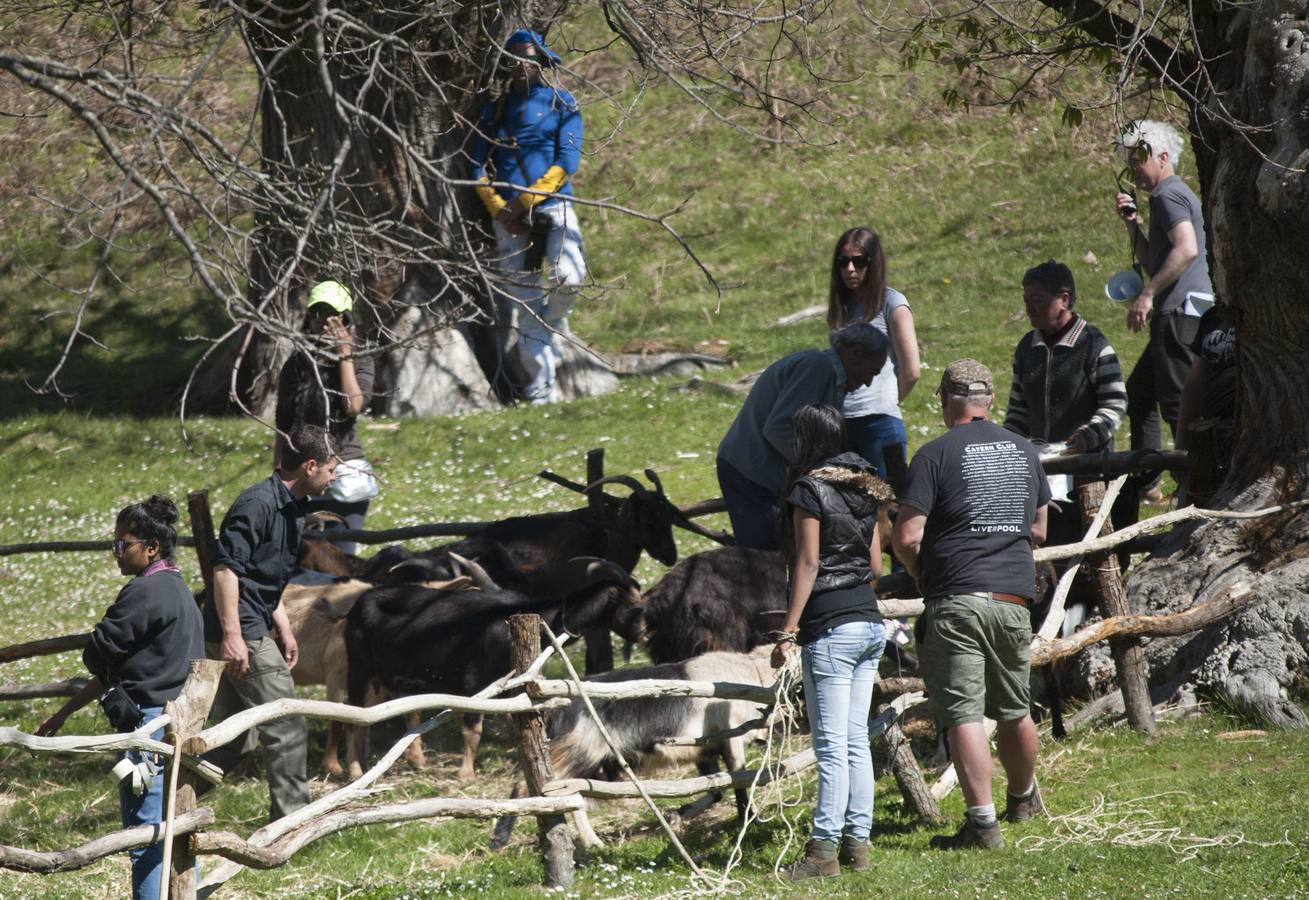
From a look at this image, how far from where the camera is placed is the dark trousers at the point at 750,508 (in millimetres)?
7668

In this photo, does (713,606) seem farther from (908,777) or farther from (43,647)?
(43,647)

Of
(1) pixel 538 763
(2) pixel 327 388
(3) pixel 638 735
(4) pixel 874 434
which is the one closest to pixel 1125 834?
(3) pixel 638 735

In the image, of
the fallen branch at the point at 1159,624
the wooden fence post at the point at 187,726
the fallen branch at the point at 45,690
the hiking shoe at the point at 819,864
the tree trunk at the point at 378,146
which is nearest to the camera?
the wooden fence post at the point at 187,726

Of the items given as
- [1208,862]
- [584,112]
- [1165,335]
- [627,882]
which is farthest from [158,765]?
[584,112]

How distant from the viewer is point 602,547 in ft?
A: 30.0

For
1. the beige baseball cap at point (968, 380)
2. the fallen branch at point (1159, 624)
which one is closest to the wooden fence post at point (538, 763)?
the beige baseball cap at point (968, 380)

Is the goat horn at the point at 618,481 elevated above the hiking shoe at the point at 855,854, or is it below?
above

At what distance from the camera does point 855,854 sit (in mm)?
5465

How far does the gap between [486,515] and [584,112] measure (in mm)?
11148

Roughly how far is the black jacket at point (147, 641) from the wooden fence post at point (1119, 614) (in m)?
4.40

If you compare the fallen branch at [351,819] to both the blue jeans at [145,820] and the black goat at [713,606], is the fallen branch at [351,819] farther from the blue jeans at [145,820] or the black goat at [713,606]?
the black goat at [713,606]

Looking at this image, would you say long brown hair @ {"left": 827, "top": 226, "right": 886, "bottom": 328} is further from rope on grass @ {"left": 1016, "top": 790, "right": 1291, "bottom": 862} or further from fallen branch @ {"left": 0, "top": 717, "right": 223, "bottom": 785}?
fallen branch @ {"left": 0, "top": 717, "right": 223, "bottom": 785}

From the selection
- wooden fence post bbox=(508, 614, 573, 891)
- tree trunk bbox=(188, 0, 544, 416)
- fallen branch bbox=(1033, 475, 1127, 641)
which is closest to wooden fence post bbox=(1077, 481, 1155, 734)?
fallen branch bbox=(1033, 475, 1127, 641)

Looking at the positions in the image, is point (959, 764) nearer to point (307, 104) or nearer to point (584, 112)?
point (307, 104)
